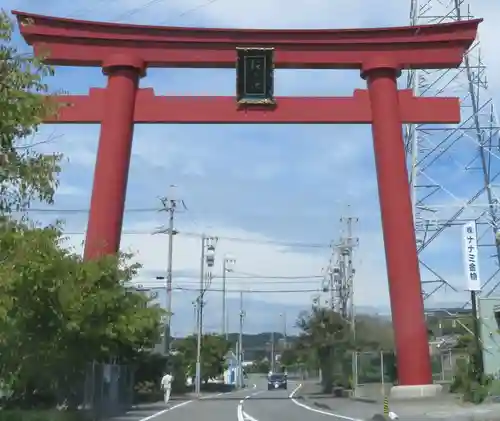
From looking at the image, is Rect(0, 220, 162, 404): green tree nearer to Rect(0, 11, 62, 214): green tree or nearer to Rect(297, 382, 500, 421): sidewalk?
Rect(0, 11, 62, 214): green tree

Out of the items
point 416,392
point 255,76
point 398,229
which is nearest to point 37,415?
point 416,392

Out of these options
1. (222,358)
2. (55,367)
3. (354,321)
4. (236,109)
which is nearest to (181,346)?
(222,358)

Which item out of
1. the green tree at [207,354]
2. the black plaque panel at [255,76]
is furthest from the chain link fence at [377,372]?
the green tree at [207,354]

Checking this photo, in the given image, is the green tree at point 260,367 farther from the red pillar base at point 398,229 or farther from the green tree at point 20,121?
the green tree at point 20,121

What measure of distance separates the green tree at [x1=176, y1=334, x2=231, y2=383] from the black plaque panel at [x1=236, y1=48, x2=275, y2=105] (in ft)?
110

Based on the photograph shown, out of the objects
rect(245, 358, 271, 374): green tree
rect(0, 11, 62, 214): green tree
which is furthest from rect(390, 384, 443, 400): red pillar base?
rect(245, 358, 271, 374): green tree

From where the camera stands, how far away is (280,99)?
2555 cm

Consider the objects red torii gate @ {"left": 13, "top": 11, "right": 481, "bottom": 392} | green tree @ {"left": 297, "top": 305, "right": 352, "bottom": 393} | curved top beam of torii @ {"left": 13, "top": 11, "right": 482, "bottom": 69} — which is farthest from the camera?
green tree @ {"left": 297, "top": 305, "right": 352, "bottom": 393}

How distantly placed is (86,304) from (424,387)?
1227 centimetres

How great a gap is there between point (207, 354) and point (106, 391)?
34.8 m

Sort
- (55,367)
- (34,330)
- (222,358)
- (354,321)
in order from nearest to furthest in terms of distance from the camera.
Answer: (34,330), (55,367), (354,321), (222,358)

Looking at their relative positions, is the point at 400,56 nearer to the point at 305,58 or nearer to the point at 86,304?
the point at 305,58

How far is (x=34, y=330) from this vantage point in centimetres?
1588

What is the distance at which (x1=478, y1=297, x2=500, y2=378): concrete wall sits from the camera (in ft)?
87.3
